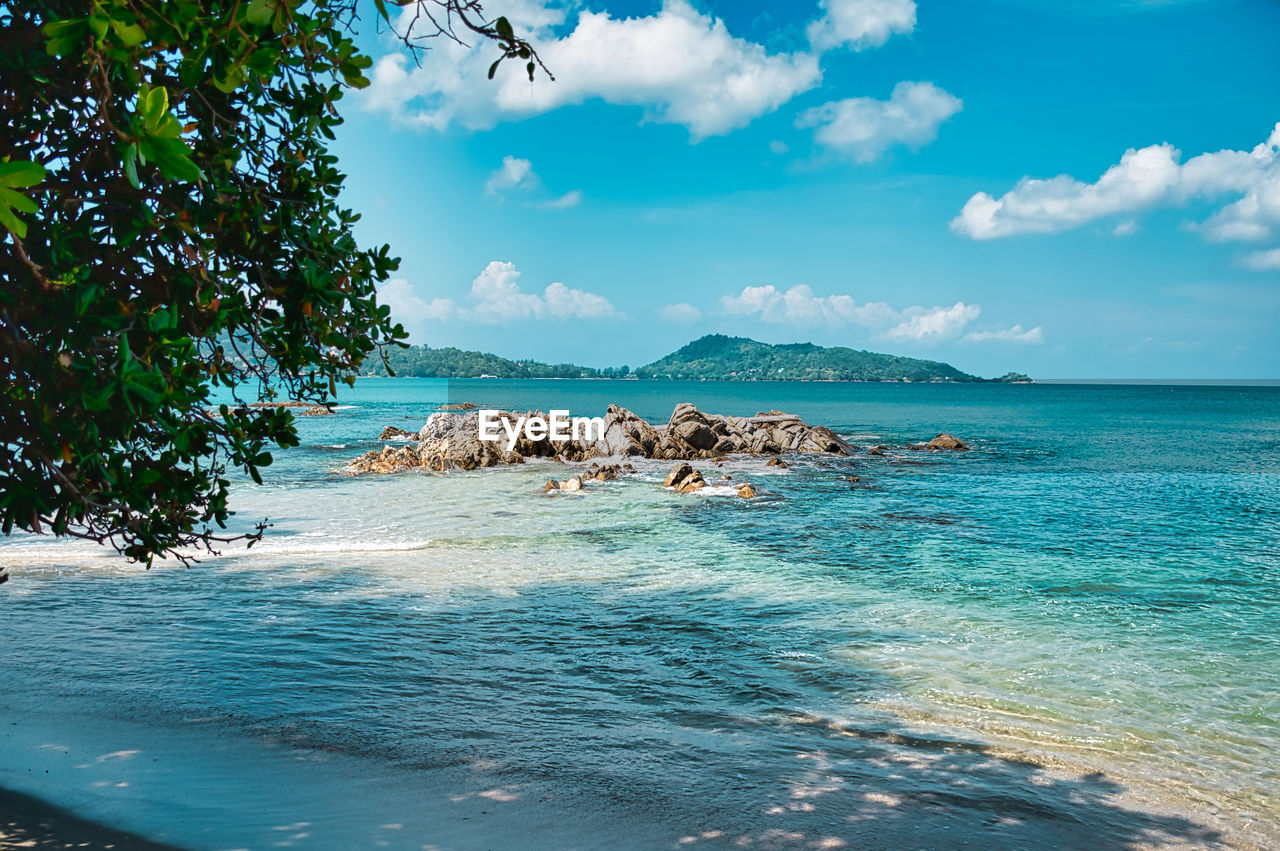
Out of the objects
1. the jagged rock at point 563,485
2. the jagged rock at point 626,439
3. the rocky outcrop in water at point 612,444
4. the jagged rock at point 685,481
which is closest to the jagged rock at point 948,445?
the rocky outcrop in water at point 612,444

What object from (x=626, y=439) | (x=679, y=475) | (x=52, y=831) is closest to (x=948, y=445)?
(x=626, y=439)

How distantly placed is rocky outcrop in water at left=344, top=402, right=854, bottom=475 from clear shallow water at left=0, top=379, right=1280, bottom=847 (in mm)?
13585

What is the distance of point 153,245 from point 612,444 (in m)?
33.1

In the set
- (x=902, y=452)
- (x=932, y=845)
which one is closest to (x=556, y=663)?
(x=932, y=845)

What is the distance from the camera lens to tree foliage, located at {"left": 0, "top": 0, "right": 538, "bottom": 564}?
387 cm

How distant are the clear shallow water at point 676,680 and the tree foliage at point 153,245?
9.97 ft

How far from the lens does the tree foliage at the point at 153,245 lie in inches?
152

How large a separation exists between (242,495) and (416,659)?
1816cm

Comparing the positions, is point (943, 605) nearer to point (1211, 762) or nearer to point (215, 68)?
point (1211, 762)

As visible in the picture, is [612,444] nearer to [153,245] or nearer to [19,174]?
[153,245]

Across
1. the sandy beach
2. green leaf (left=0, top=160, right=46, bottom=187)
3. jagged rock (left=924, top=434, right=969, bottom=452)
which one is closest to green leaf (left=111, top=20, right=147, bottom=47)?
green leaf (left=0, top=160, right=46, bottom=187)

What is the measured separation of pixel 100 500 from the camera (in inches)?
180

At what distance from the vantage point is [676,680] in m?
9.68

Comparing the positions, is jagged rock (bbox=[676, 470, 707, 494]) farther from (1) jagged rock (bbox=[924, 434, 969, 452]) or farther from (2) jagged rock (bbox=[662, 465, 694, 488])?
(1) jagged rock (bbox=[924, 434, 969, 452])
